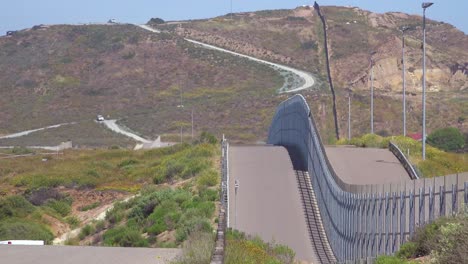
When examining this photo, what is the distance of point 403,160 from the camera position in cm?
4709

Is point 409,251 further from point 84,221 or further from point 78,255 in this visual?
point 84,221

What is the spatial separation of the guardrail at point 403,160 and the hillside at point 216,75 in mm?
39888

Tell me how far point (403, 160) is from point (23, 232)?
52.8ft

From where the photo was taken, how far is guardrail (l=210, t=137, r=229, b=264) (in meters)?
16.4

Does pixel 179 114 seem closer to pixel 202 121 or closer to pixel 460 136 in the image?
pixel 202 121

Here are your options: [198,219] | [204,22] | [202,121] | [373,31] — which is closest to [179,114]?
[202,121]

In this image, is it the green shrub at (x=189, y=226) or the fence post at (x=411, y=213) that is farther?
the green shrub at (x=189, y=226)

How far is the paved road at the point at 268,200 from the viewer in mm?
36719

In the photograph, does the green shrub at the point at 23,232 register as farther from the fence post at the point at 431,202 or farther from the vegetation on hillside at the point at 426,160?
the fence post at the point at 431,202

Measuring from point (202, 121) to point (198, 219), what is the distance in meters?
72.2

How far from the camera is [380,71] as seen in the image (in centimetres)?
12912

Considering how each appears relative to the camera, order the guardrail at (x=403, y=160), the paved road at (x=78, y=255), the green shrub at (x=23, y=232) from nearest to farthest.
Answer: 1. the paved road at (x=78, y=255)
2. the green shrub at (x=23, y=232)
3. the guardrail at (x=403, y=160)

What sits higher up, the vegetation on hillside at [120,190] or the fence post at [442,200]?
the fence post at [442,200]

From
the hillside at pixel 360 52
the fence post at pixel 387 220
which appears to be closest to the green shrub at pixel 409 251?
the fence post at pixel 387 220
